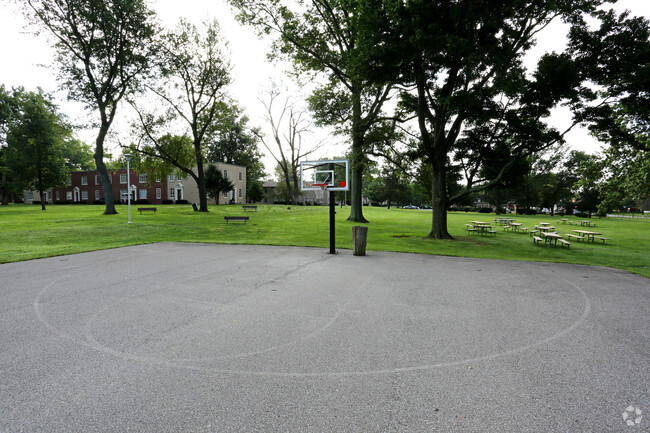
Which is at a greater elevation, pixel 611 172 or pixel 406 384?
pixel 611 172

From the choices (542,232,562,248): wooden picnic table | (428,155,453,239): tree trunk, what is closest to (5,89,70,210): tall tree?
(428,155,453,239): tree trunk

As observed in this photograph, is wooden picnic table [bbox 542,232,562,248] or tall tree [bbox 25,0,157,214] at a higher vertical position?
tall tree [bbox 25,0,157,214]

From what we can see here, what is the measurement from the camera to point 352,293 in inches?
238

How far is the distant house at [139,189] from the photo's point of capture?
54531 mm

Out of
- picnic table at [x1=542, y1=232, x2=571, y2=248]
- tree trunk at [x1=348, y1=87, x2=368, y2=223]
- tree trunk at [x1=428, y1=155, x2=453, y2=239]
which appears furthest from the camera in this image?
tree trunk at [x1=348, y1=87, x2=368, y2=223]

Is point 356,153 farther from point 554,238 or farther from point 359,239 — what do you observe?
point 554,238

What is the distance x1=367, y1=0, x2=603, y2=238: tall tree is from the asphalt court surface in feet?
29.9

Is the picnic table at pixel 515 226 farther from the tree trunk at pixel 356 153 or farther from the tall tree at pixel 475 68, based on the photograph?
the tree trunk at pixel 356 153

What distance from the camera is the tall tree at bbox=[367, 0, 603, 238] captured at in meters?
11.2

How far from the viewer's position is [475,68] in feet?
45.1

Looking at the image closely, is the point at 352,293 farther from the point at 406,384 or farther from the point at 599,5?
the point at 599,5

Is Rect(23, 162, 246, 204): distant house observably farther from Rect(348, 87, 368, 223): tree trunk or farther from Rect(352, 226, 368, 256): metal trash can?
Rect(352, 226, 368, 256): metal trash can

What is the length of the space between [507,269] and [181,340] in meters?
8.60

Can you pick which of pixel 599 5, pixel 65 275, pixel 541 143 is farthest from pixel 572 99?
pixel 65 275
